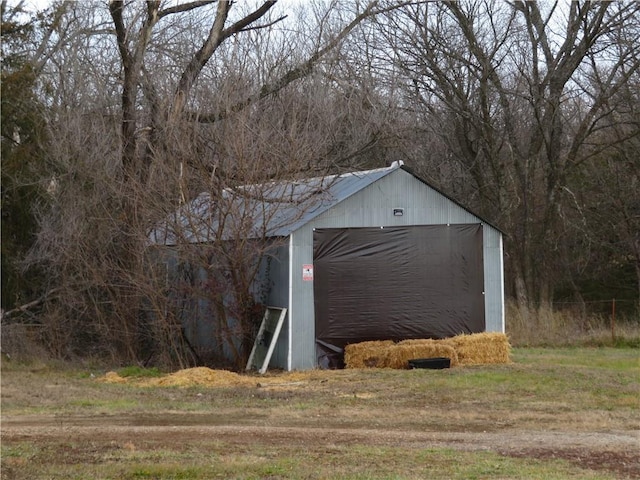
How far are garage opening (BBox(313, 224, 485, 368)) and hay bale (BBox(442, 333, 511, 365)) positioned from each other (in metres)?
0.97

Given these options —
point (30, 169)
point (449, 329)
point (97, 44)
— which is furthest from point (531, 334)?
point (97, 44)

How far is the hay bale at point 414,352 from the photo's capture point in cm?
1709

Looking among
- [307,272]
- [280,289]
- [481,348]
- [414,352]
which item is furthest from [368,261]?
[481,348]

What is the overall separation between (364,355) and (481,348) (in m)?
2.39

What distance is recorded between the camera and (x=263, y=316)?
17.7m

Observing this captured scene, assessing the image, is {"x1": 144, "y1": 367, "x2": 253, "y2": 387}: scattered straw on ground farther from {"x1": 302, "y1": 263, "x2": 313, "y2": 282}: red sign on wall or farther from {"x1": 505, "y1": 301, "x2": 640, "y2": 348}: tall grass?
{"x1": 505, "y1": 301, "x2": 640, "y2": 348}: tall grass

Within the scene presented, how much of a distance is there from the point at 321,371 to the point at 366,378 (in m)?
1.36

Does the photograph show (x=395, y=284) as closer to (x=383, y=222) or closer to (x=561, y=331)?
(x=383, y=222)

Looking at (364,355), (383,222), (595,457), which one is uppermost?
(383,222)

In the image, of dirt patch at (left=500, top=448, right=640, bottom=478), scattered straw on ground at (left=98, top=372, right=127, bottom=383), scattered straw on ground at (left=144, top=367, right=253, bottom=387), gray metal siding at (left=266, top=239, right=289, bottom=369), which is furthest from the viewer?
gray metal siding at (left=266, top=239, right=289, bottom=369)

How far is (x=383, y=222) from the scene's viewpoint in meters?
18.5

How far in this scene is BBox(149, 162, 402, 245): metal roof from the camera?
1638cm

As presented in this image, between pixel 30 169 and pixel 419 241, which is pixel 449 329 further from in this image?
pixel 30 169

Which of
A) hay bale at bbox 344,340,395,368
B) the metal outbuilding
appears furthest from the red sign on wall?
hay bale at bbox 344,340,395,368
